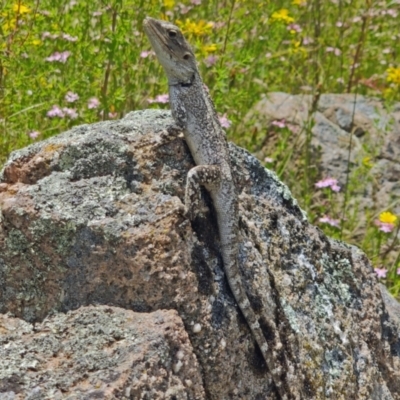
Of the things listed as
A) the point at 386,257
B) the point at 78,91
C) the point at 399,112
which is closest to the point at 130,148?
the point at 78,91

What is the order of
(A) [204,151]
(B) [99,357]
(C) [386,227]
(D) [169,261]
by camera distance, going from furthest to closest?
(C) [386,227] < (A) [204,151] < (D) [169,261] < (B) [99,357]

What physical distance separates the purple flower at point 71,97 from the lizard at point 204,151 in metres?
1.93

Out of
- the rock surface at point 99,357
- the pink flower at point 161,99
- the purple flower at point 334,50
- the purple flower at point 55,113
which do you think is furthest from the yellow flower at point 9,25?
the purple flower at point 334,50

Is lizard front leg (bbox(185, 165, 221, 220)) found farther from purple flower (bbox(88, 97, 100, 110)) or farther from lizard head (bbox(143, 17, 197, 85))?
purple flower (bbox(88, 97, 100, 110))

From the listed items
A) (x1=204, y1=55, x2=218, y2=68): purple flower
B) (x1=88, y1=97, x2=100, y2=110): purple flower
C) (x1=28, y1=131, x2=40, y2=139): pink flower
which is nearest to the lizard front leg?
(x1=28, y1=131, x2=40, y2=139): pink flower

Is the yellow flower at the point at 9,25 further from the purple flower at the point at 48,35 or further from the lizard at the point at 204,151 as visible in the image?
the lizard at the point at 204,151

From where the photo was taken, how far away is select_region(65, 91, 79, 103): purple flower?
545cm

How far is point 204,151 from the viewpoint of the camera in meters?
3.15

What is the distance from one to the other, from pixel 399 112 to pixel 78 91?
12.1ft

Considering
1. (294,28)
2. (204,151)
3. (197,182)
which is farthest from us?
(294,28)

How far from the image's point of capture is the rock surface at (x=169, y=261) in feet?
8.68

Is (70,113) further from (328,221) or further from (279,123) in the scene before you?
(279,123)

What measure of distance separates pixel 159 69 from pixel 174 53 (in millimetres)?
2507

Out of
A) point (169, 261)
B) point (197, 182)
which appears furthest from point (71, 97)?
point (169, 261)
